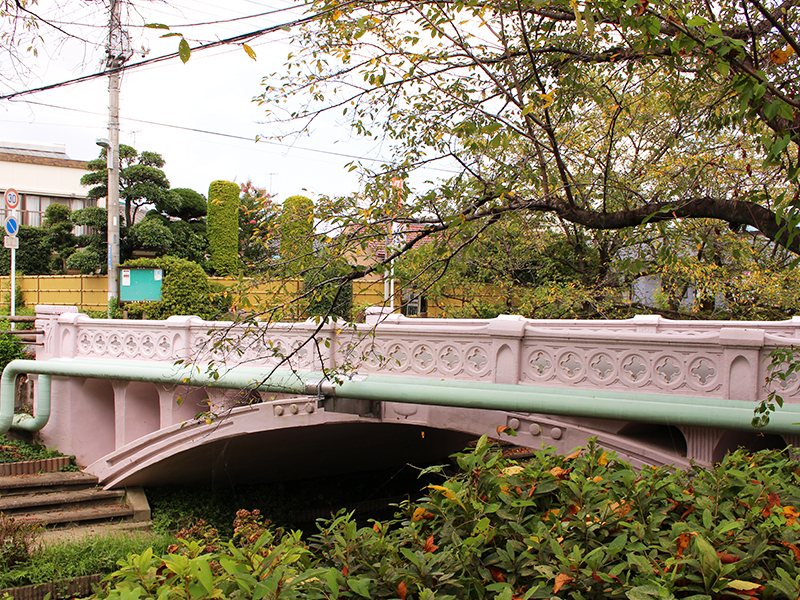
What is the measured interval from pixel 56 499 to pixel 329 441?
465 cm

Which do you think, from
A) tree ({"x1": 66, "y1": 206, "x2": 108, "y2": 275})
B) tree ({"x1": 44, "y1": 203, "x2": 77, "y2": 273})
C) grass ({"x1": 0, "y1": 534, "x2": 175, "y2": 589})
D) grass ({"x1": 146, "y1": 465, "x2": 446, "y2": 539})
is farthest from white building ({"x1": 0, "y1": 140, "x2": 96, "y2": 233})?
grass ({"x1": 0, "y1": 534, "x2": 175, "y2": 589})

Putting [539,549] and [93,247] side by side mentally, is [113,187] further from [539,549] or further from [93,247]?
[539,549]

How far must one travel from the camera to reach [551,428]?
6895 millimetres

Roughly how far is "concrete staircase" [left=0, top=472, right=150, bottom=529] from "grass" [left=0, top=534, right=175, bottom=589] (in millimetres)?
1273

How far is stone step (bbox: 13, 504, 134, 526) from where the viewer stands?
32.4 ft

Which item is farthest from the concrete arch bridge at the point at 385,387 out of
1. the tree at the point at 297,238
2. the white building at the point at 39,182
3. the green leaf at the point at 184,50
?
the white building at the point at 39,182

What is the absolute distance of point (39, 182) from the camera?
30.8 metres

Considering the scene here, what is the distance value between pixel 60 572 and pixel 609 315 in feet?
33.4

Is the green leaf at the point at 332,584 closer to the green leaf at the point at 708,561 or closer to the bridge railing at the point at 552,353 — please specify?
the green leaf at the point at 708,561

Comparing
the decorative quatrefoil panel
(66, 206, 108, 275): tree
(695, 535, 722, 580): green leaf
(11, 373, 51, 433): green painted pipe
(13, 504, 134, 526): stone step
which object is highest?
(66, 206, 108, 275): tree

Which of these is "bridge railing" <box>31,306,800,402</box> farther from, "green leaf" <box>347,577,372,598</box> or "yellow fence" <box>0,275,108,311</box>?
"yellow fence" <box>0,275,108,311</box>

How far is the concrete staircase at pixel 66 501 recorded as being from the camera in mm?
10055

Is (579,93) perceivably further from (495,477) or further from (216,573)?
(216,573)

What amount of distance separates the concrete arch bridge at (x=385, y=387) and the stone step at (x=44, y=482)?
301mm
